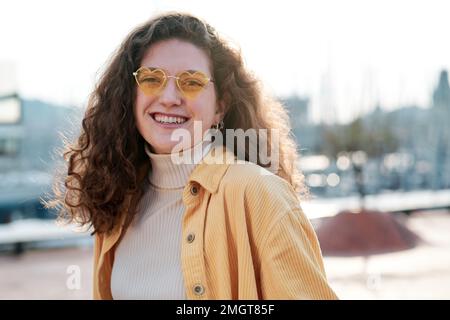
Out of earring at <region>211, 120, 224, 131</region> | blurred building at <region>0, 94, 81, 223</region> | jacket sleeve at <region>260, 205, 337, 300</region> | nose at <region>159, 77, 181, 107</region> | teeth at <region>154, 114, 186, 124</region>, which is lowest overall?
blurred building at <region>0, 94, 81, 223</region>

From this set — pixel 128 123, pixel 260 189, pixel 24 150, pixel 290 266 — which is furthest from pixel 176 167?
pixel 24 150

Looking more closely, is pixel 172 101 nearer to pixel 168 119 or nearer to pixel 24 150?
pixel 168 119

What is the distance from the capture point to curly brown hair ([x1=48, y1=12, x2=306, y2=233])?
75.1 inches

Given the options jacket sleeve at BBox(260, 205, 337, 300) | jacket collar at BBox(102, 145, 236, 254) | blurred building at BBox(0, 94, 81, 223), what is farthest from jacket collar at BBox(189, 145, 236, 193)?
blurred building at BBox(0, 94, 81, 223)

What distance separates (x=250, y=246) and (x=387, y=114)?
82.6 ft

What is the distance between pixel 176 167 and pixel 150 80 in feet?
0.87

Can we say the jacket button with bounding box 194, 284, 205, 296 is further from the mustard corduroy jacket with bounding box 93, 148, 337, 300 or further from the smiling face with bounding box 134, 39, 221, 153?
the smiling face with bounding box 134, 39, 221, 153

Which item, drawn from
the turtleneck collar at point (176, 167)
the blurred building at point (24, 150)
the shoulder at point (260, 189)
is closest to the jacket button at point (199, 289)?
the shoulder at point (260, 189)

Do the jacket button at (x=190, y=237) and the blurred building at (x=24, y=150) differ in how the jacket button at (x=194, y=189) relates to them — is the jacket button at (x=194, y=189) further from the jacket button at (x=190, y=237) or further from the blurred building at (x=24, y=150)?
the blurred building at (x=24, y=150)

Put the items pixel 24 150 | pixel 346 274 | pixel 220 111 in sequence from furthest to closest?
1. pixel 24 150
2. pixel 346 274
3. pixel 220 111

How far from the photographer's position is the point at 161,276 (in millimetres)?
1710

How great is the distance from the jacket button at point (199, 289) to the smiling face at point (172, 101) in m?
0.45

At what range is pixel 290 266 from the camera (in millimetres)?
1494

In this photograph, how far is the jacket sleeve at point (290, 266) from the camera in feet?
4.89
